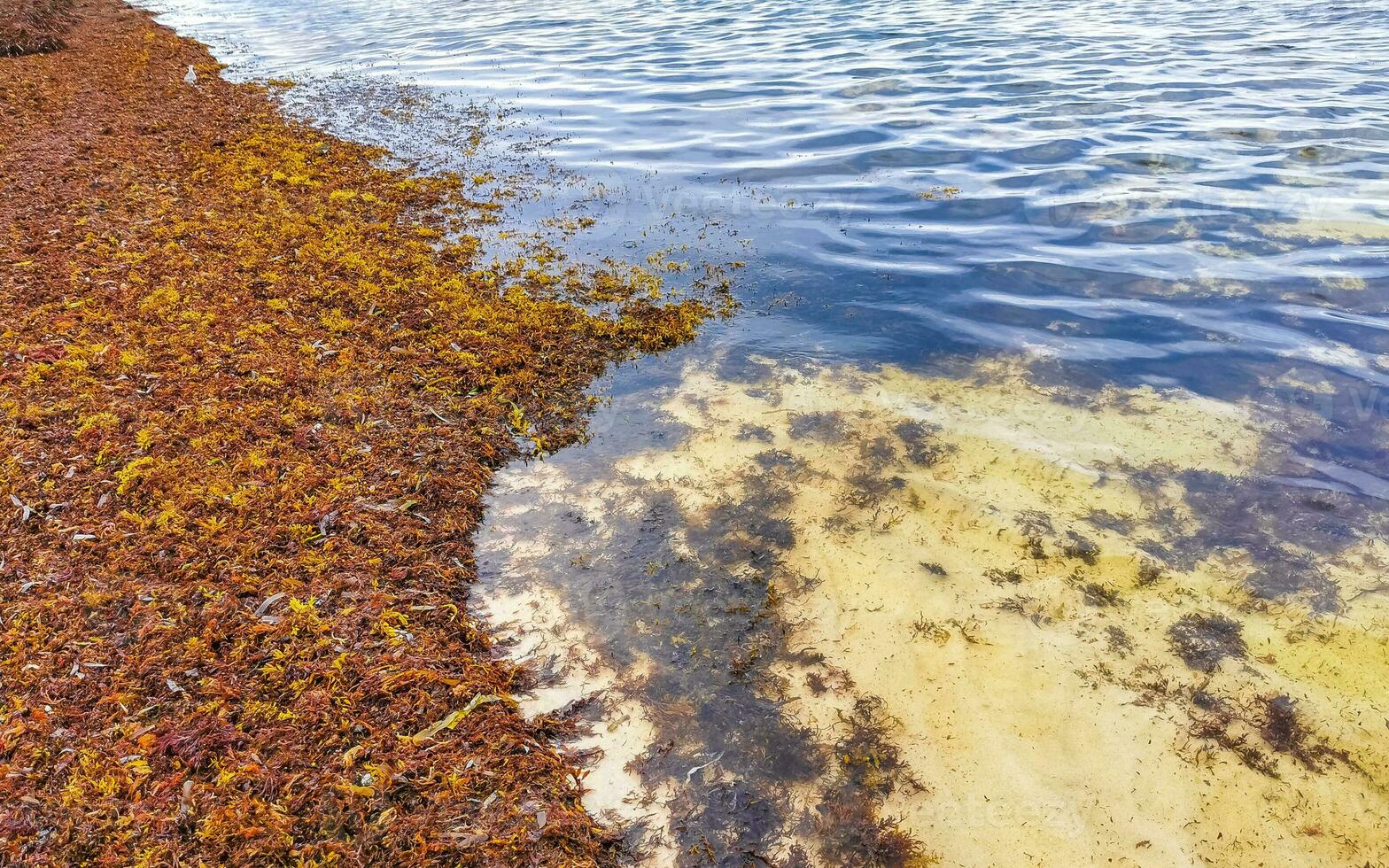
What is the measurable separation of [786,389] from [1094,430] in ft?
8.77

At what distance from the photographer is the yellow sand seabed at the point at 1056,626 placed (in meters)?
3.42

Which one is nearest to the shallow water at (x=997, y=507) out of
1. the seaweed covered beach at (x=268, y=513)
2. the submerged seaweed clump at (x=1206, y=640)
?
the submerged seaweed clump at (x=1206, y=640)

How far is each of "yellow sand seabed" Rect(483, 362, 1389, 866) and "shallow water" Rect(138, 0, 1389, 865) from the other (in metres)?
0.02

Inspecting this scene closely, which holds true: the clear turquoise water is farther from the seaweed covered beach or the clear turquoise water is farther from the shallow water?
the seaweed covered beach

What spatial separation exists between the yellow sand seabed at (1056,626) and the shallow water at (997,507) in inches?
0.8

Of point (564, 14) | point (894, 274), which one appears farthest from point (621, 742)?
point (564, 14)

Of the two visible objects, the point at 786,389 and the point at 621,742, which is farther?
the point at 786,389

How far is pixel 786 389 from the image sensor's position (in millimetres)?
6684

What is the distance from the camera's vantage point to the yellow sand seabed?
11.2 ft

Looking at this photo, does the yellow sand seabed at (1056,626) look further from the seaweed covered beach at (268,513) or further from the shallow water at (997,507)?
the seaweed covered beach at (268,513)

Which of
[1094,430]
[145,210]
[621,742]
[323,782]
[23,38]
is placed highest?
[23,38]

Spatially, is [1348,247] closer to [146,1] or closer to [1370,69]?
[1370,69]

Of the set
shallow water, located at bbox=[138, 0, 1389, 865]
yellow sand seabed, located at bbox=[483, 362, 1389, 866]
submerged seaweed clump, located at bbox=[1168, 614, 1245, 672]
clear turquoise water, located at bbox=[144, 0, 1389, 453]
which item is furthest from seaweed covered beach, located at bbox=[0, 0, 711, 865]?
submerged seaweed clump, located at bbox=[1168, 614, 1245, 672]

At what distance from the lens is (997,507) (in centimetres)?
527
